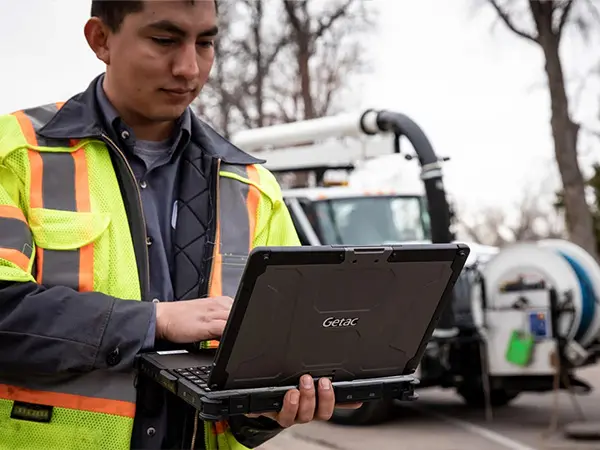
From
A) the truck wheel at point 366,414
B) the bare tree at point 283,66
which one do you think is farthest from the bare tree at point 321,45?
the truck wheel at point 366,414

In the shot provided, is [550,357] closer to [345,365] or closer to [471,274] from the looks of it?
[471,274]

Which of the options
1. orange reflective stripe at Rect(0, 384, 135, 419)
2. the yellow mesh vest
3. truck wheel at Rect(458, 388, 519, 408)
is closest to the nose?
the yellow mesh vest

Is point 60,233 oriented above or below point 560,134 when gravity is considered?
below

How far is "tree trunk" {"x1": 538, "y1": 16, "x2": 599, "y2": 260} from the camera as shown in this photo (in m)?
16.9

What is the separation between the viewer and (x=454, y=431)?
27.6ft

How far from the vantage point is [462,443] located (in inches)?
305

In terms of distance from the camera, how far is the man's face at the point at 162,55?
1757 mm

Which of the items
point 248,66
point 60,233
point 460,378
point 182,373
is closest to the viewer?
point 182,373

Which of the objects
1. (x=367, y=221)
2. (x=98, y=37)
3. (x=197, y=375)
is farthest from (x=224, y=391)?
(x=367, y=221)

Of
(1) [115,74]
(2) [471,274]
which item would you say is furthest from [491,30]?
(1) [115,74]

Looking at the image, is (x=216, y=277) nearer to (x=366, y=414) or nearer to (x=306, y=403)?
(x=306, y=403)

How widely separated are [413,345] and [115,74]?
0.86 metres

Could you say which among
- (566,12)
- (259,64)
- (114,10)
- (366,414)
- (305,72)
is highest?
(566,12)

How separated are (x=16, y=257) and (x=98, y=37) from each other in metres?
0.53
